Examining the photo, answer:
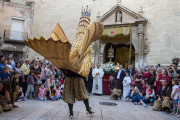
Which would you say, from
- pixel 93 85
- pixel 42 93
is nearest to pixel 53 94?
pixel 42 93

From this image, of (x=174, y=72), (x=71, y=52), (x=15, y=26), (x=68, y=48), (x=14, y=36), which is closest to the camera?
(x=68, y=48)

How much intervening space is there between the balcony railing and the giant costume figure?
14.0 m

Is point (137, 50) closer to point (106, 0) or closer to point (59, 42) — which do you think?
point (106, 0)

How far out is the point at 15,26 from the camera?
54.4 feet

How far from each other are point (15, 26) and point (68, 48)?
16.2 meters

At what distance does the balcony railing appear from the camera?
15.9m

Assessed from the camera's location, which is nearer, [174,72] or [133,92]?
[174,72]

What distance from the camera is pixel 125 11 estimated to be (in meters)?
13.3

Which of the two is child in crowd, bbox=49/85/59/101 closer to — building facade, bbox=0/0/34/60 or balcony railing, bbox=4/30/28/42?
building facade, bbox=0/0/34/60

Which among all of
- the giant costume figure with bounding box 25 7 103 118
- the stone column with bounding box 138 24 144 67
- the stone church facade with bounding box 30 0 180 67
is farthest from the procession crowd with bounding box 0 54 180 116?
the stone church facade with bounding box 30 0 180 67

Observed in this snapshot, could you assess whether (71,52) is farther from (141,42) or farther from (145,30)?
(145,30)

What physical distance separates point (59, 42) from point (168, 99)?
14.6 feet

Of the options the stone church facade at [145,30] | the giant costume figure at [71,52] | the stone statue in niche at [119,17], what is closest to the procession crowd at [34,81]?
the giant costume figure at [71,52]

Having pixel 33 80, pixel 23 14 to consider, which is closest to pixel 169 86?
pixel 33 80
